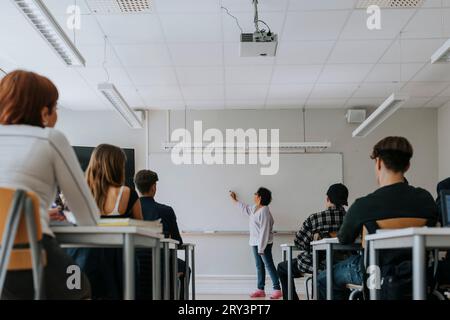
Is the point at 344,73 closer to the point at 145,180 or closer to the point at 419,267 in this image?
the point at 145,180

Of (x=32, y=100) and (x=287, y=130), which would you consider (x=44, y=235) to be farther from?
(x=287, y=130)

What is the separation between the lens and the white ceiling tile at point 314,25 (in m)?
4.74

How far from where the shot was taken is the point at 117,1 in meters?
4.45

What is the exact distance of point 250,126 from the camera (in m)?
8.31

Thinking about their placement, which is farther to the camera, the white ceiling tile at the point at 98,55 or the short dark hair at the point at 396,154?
the white ceiling tile at the point at 98,55

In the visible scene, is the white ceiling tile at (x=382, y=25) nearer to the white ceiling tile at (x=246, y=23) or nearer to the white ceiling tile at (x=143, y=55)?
the white ceiling tile at (x=246, y=23)

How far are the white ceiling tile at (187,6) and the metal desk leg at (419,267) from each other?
10.1ft

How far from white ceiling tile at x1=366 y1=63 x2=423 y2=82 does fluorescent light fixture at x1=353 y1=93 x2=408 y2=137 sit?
425mm

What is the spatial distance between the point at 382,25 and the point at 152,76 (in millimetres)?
2678

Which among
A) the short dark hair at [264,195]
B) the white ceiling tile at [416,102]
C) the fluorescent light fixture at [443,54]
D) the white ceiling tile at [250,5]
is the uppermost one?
the white ceiling tile at [250,5]

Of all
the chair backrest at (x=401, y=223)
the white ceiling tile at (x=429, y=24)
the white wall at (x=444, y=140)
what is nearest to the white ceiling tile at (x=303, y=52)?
the white ceiling tile at (x=429, y=24)

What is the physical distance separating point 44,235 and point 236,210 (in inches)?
260
